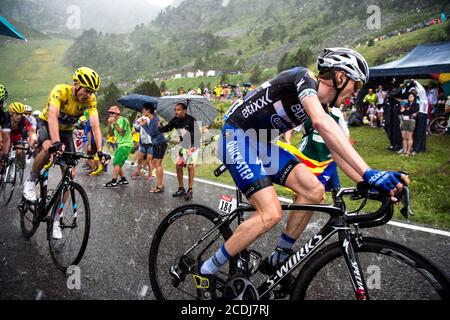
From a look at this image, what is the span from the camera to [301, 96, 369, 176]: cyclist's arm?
6.93 feet

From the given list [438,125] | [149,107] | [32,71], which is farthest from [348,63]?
[32,71]

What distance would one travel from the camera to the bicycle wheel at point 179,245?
2994mm

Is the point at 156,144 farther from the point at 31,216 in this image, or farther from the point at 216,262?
the point at 216,262

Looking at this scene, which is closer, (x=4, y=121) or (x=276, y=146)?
(x=276, y=146)

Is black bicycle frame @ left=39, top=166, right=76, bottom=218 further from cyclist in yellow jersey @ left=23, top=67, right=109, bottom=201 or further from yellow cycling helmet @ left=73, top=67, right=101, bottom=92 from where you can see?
yellow cycling helmet @ left=73, top=67, right=101, bottom=92

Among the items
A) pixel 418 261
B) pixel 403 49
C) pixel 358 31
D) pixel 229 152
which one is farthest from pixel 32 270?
Answer: pixel 358 31

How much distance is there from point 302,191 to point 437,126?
14.8m

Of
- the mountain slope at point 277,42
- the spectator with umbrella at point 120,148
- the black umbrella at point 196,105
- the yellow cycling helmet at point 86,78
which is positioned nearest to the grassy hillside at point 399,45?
the mountain slope at point 277,42

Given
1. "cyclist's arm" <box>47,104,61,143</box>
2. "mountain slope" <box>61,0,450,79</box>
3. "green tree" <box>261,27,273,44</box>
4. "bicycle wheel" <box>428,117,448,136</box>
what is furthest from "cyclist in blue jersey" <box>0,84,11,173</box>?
"green tree" <box>261,27,273,44</box>

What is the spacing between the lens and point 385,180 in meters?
1.90

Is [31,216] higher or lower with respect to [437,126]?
lower

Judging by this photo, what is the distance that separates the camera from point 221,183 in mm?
8938

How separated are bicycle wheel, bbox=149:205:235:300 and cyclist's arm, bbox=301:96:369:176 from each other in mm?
1234

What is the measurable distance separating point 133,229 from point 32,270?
5.45ft
